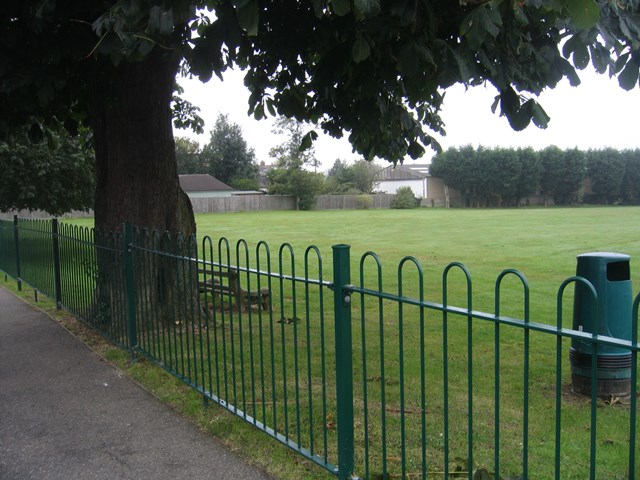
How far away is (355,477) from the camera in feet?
11.3

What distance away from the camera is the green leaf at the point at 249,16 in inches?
130

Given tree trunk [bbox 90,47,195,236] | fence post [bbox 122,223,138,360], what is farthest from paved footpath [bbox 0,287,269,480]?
tree trunk [bbox 90,47,195,236]

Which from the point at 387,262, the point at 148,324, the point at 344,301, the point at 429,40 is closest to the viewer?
the point at 344,301

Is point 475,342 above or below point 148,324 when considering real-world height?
below

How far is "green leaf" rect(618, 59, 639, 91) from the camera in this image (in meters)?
4.24

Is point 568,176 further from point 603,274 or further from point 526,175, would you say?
point 603,274

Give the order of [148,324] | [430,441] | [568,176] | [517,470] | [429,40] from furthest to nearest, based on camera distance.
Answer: [568,176]
[148,324]
[429,40]
[430,441]
[517,470]

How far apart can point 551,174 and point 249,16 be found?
75344 millimetres

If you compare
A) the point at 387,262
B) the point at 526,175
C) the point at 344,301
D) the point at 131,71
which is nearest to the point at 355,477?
the point at 344,301

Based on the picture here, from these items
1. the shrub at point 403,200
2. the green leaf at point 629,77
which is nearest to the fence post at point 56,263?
the green leaf at point 629,77

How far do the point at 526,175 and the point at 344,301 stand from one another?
7391cm

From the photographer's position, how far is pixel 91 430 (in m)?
4.62

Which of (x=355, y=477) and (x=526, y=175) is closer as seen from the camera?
(x=355, y=477)

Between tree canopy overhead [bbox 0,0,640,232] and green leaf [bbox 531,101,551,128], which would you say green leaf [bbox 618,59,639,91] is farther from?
green leaf [bbox 531,101,551,128]
